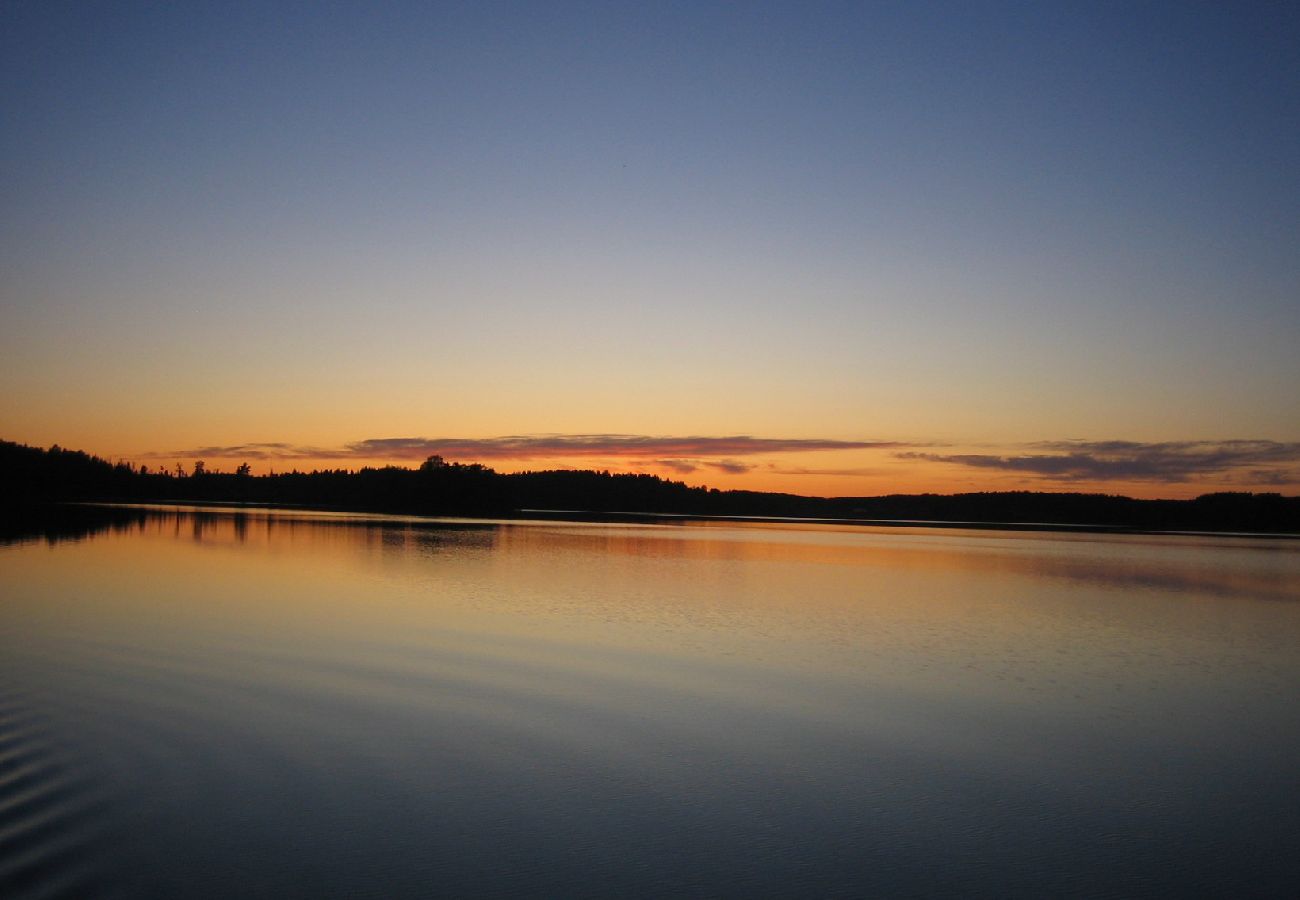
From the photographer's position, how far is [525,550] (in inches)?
1153

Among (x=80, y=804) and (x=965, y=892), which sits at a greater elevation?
(x=80, y=804)

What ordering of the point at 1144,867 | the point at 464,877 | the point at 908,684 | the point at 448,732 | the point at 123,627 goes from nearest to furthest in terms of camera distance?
the point at 464,877, the point at 1144,867, the point at 448,732, the point at 908,684, the point at 123,627

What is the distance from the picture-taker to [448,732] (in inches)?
292

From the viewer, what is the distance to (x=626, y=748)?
7.20 meters

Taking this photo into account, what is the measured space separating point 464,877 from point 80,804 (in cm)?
246

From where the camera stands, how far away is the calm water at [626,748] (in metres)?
4.94

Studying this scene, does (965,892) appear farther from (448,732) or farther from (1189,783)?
(448,732)

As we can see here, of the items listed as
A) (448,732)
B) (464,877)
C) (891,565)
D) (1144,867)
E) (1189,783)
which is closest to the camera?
(464,877)

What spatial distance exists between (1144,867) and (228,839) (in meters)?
5.35

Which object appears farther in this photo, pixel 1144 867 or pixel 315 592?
pixel 315 592

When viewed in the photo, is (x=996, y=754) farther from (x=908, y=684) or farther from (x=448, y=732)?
(x=448, y=732)

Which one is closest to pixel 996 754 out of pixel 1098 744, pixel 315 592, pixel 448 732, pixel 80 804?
pixel 1098 744

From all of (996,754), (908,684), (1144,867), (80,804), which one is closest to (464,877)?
(80,804)

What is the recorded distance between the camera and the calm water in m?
4.94
